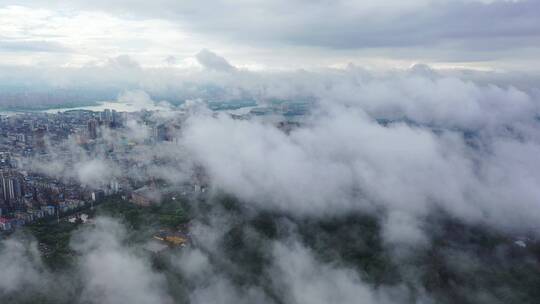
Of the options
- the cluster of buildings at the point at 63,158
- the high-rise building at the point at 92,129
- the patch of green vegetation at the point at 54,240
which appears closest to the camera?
the patch of green vegetation at the point at 54,240

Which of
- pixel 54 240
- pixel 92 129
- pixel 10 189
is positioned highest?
pixel 92 129

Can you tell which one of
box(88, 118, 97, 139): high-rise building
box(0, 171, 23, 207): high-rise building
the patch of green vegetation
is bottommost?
the patch of green vegetation

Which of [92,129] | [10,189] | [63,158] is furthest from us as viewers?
[92,129]

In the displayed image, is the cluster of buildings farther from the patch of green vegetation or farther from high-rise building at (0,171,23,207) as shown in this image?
the patch of green vegetation

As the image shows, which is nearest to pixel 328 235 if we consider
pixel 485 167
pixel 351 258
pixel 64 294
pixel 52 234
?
pixel 351 258

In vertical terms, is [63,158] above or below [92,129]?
below

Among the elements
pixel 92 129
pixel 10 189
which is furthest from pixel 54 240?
pixel 92 129

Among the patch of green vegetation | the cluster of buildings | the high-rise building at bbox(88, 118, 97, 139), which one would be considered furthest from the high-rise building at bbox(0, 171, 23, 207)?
the high-rise building at bbox(88, 118, 97, 139)

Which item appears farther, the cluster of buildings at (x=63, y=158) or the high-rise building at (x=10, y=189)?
the high-rise building at (x=10, y=189)

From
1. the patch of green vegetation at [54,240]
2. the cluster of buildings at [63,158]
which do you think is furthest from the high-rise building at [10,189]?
the patch of green vegetation at [54,240]

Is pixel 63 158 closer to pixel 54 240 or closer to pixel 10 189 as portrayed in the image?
pixel 10 189

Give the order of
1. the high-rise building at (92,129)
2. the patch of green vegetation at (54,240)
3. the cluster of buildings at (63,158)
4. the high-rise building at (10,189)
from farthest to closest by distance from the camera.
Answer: the high-rise building at (92,129), the high-rise building at (10,189), the cluster of buildings at (63,158), the patch of green vegetation at (54,240)

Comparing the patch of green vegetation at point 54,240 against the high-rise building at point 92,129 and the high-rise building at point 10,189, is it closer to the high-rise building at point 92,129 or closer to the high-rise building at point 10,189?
the high-rise building at point 10,189
